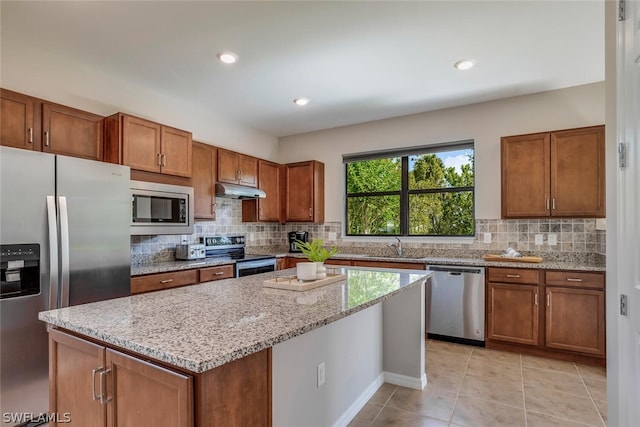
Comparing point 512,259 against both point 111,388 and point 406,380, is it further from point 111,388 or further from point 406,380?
point 111,388

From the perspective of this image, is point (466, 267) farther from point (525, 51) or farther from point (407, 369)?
point (525, 51)

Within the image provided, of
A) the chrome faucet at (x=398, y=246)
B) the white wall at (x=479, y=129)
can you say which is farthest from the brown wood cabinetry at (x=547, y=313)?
the chrome faucet at (x=398, y=246)

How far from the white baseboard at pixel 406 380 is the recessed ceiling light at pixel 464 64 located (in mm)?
2642

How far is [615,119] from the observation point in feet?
4.53

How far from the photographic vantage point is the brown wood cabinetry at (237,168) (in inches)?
159

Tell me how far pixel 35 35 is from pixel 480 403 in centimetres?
424

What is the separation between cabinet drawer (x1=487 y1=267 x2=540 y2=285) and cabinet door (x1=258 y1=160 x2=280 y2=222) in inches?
114

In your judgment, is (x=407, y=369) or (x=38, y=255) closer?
(x=38, y=255)

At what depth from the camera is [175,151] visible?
3.35 meters

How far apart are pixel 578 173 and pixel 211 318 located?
3.57m

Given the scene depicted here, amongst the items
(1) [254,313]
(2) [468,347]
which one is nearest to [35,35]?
(1) [254,313]

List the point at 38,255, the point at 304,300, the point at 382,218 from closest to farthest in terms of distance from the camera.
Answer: the point at 304,300
the point at 38,255
the point at 382,218

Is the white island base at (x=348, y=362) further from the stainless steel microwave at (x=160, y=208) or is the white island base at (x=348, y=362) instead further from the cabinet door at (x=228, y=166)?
the cabinet door at (x=228, y=166)

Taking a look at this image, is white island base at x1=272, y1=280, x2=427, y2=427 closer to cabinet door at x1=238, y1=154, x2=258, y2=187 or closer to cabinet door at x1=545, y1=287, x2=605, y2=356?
cabinet door at x1=545, y1=287, x2=605, y2=356
